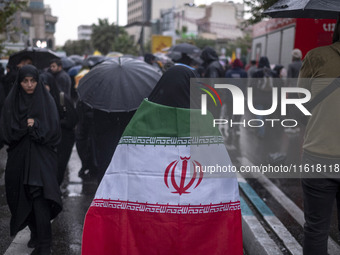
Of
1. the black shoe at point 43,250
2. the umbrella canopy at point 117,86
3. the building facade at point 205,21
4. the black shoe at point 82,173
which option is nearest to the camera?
the black shoe at point 43,250

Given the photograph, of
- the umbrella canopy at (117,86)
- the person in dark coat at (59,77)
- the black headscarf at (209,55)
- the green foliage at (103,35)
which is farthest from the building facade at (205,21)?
the umbrella canopy at (117,86)

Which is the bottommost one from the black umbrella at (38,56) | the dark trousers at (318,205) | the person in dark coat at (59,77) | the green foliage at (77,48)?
the green foliage at (77,48)

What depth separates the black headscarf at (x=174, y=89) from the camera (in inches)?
134

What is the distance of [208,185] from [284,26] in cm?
1009

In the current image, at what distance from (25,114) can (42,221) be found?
40.9 inches

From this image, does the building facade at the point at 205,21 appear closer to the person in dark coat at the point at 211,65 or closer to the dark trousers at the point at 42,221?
the person in dark coat at the point at 211,65

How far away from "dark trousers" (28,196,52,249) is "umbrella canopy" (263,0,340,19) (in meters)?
2.73

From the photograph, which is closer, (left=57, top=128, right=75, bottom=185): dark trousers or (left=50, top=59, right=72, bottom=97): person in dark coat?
(left=57, top=128, right=75, bottom=185): dark trousers

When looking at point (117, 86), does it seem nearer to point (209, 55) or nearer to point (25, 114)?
point (25, 114)

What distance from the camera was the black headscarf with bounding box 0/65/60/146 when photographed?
4.35 metres

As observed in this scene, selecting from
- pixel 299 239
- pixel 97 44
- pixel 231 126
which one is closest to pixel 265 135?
pixel 231 126

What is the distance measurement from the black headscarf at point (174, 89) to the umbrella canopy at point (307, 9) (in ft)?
2.81

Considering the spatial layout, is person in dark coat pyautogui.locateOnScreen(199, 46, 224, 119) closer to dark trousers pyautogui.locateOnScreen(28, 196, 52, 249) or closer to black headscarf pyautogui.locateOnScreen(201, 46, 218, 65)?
black headscarf pyautogui.locateOnScreen(201, 46, 218, 65)

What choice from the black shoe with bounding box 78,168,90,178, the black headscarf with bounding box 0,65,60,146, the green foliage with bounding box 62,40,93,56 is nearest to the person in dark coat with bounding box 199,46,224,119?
the black shoe with bounding box 78,168,90,178
